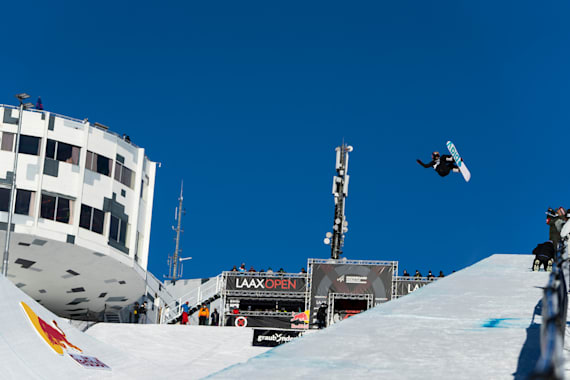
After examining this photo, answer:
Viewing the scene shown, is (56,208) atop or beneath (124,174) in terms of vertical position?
beneath

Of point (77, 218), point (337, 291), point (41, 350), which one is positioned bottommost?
point (41, 350)

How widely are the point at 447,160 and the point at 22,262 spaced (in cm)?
2667

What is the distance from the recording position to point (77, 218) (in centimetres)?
4475

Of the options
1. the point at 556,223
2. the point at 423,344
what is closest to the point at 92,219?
the point at 556,223

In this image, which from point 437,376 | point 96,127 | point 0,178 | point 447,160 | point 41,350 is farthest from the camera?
point 96,127

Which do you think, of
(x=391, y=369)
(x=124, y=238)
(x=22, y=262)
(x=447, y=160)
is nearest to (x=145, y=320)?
(x=124, y=238)

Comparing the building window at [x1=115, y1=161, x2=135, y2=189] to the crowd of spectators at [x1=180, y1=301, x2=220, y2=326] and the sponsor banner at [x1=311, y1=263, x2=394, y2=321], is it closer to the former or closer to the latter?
the crowd of spectators at [x1=180, y1=301, x2=220, y2=326]

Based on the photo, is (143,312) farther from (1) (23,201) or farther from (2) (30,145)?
(2) (30,145)

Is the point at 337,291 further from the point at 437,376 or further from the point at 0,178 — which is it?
the point at 437,376

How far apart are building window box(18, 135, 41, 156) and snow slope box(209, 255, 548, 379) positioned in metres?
35.5

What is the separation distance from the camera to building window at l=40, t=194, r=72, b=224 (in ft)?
144

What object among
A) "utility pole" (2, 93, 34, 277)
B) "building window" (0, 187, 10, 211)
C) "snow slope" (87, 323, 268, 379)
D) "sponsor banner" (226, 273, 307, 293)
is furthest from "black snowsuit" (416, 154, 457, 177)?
"building window" (0, 187, 10, 211)

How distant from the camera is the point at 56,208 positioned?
145ft

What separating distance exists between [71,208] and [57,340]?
70.0 ft
